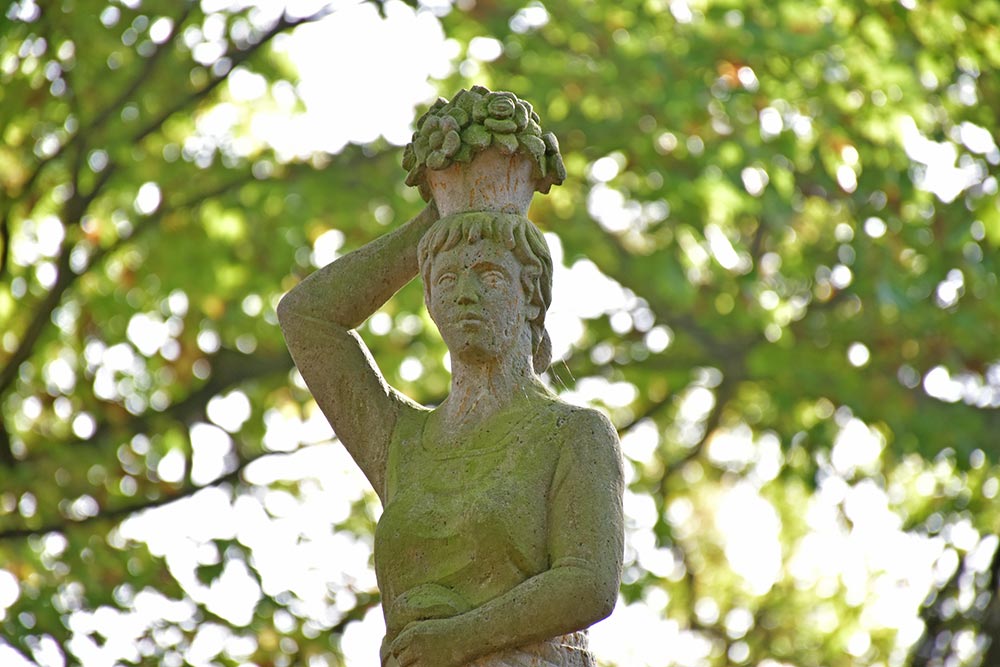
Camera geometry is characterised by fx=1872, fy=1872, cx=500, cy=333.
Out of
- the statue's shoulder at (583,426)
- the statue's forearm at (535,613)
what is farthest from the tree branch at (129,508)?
the statue's forearm at (535,613)

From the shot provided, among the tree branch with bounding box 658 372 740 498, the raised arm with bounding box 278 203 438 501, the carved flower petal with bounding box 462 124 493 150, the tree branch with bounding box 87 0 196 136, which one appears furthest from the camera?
the tree branch with bounding box 658 372 740 498

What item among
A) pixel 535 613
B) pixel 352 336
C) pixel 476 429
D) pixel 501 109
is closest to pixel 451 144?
pixel 501 109

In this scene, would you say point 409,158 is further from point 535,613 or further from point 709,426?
point 709,426

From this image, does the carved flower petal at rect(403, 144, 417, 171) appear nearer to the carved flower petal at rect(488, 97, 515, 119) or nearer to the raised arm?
the raised arm

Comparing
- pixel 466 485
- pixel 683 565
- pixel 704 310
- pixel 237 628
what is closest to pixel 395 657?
pixel 466 485

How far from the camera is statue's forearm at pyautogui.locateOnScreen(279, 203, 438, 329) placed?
5.33m

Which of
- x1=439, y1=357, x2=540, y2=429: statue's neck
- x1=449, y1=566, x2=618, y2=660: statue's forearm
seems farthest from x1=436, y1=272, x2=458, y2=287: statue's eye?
x1=449, y1=566, x2=618, y2=660: statue's forearm

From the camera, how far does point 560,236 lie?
10.2 meters

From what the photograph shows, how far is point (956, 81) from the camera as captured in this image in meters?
9.99

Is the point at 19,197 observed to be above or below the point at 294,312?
below

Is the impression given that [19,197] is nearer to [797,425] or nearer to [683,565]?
[797,425]

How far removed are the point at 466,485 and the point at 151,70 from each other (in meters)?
5.77

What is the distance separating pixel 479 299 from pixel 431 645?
3.10 ft

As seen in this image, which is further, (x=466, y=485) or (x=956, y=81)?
(x=956, y=81)
